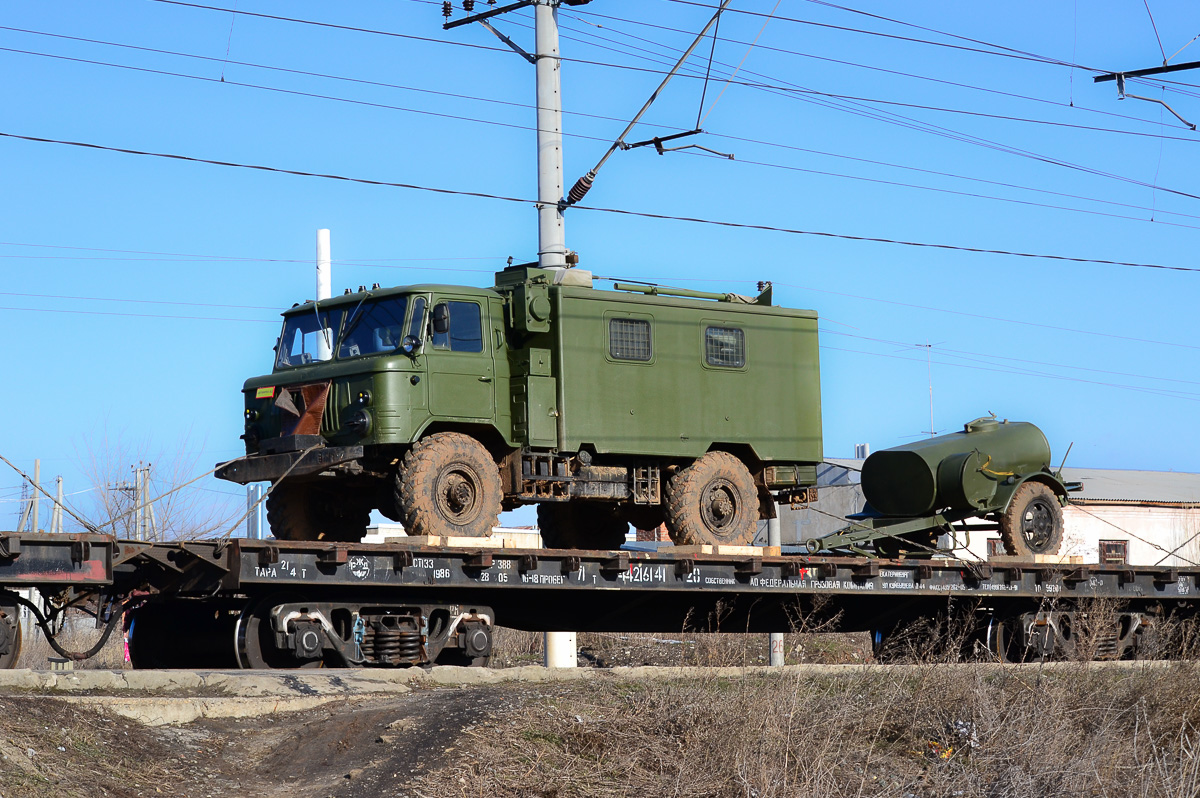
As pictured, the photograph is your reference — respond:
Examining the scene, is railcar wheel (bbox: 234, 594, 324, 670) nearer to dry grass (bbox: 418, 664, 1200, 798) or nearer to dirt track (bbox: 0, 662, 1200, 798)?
dirt track (bbox: 0, 662, 1200, 798)

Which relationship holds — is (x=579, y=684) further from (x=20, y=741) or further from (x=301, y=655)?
(x=20, y=741)

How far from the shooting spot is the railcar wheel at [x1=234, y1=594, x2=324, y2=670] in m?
12.8

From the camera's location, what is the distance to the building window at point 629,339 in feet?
51.6

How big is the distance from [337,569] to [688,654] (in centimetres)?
1140

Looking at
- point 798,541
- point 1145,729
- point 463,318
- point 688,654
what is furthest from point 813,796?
point 798,541

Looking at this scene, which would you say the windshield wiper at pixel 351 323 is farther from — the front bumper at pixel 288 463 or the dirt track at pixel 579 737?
the dirt track at pixel 579 737

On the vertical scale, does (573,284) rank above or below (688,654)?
above

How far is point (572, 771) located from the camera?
372 inches

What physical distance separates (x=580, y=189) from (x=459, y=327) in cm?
463

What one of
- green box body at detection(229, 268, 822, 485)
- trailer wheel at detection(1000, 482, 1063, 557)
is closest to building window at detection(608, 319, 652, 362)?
green box body at detection(229, 268, 822, 485)

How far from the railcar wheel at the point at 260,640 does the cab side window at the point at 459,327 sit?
3127 mm

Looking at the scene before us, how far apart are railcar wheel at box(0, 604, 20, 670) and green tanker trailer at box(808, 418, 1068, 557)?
9396 mm

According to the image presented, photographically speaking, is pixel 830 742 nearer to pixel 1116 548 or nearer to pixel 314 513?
pixel 314 513

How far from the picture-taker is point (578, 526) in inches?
691
